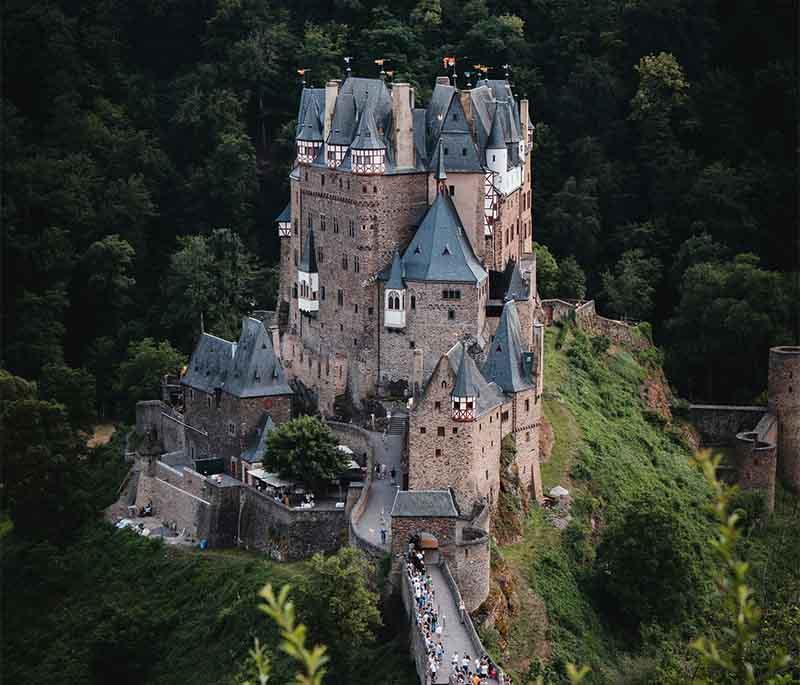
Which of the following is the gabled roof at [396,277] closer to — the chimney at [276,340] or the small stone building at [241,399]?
the small stone building at [241,399]

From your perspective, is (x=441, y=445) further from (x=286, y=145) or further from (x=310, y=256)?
(x=286, y=145)

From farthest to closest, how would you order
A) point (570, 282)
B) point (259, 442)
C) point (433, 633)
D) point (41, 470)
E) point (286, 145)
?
point (286, 145) → point (570, 282) → point (41, 470) → point (259, 442) → point (433, 633)

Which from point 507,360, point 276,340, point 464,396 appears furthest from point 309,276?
point 464,396

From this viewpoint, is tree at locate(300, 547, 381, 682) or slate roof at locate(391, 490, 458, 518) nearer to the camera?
tree at locate(300, 547, 381, 682)

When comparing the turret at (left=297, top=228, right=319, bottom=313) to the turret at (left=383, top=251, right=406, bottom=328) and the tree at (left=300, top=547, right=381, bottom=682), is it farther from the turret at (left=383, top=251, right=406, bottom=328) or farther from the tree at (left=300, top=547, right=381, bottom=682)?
the tree at (left=300, top=547, right=381, bottom=682)

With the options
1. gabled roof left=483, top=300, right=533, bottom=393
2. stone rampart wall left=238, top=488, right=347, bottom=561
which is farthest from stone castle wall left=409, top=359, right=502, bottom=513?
gabled roof left=483, top=300, right=533, bottom=393

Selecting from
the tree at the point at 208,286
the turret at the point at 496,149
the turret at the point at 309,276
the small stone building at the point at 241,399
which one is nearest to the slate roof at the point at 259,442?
the small stone building at the point at 241,399
